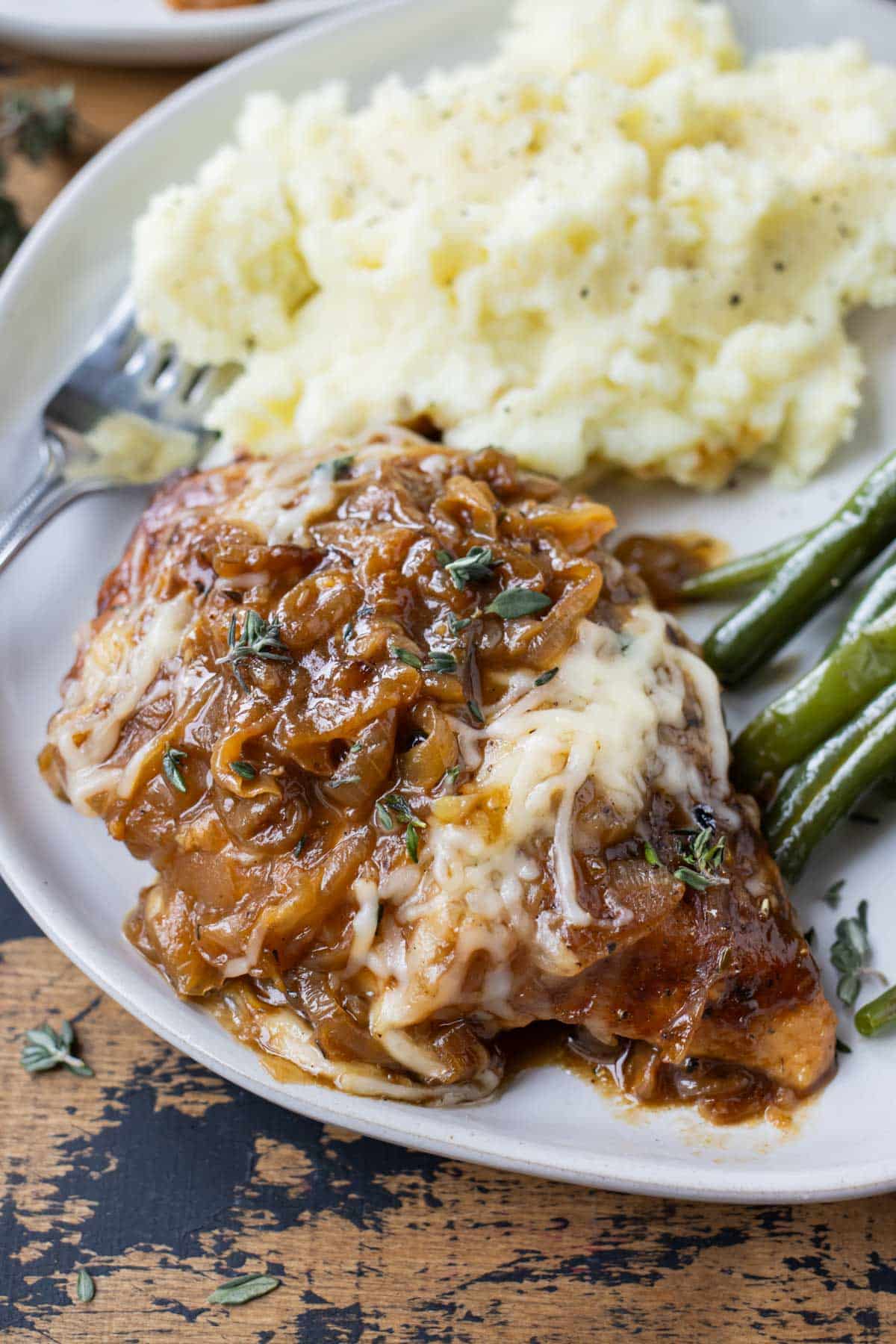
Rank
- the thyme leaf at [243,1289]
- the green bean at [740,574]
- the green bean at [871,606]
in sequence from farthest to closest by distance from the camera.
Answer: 1. the green bean at [740,574]
2. the green bean at [871,606]
3. the thyme leaf at [243,1289]

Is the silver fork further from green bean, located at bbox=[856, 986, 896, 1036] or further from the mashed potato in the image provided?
green bean, located at bbox=[856, 986, 896, 1036]

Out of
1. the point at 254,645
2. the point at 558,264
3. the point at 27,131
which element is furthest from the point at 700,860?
the point at 27,131

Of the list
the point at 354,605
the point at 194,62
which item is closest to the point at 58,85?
the point at 194,62

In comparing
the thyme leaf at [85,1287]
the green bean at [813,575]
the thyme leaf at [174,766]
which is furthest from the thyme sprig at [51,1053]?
the green bean at [813,575]

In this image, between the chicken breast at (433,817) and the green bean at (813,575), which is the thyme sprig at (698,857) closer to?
the chicken breast at (433,817)

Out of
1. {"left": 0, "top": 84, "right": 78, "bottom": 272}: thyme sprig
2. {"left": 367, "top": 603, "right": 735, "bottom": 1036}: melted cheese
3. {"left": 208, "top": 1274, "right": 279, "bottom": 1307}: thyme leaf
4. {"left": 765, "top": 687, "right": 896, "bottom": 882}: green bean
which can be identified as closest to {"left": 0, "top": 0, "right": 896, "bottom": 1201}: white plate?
{"left": 765, "top": 687, "right": 896, "bottom": 882}: green bean

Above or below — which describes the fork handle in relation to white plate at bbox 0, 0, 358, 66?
below

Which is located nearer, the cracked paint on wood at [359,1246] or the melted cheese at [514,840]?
the melted cheese at [514,840]

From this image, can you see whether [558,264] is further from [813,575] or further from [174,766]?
[174,766]
